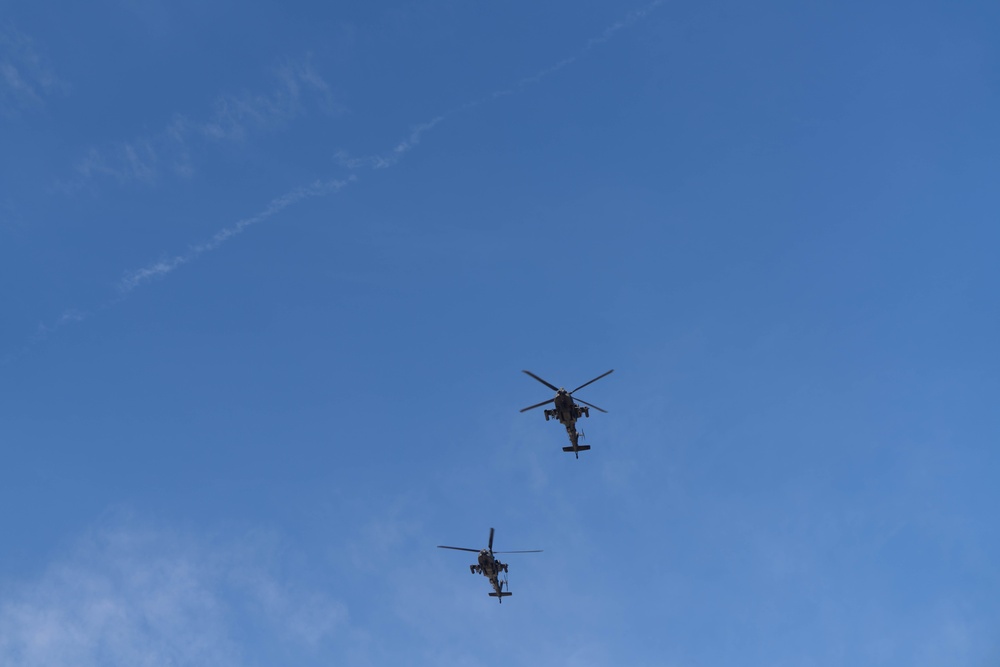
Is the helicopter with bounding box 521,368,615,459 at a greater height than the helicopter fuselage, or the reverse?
the helicopter with bounding box 521,368,615,459

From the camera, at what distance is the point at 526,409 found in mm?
117562

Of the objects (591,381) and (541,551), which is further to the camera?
(541,551)

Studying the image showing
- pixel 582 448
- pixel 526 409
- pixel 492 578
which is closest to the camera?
pixel 526 409

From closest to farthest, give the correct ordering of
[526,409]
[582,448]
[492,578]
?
[526,409] < [582,448] < [492,578]

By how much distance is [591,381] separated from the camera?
387 feet

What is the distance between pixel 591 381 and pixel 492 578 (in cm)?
4191

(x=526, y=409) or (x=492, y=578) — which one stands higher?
(x=526, y=409)

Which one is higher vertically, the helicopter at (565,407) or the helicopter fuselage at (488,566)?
the helicopter at (565,407)

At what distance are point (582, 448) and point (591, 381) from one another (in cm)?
1391

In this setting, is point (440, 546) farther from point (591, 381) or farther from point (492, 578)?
point (591, 381)

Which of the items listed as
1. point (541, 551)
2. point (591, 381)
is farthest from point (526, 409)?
point (541, 551)

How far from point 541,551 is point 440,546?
17.5 m

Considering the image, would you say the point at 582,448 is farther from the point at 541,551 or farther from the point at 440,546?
the point at 440,546

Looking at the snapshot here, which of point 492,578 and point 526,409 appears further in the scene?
point 492,578
